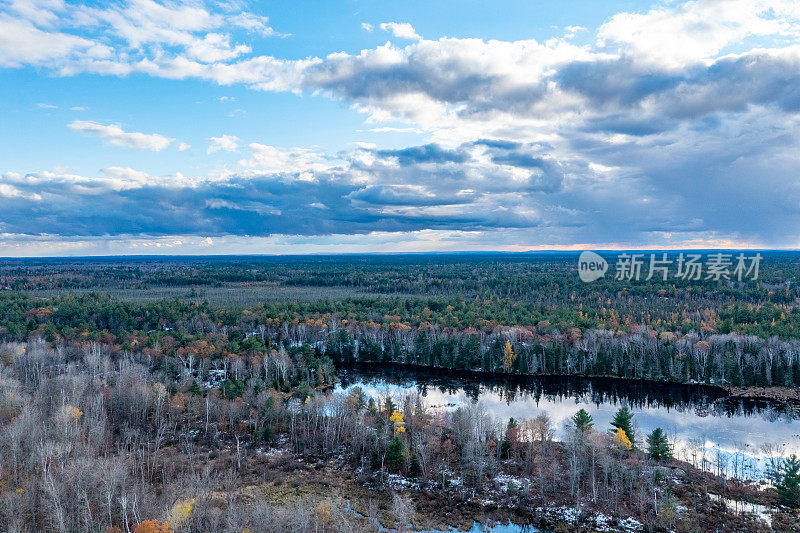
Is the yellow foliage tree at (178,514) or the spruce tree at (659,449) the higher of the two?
the yellow foliage tree at (178,514)

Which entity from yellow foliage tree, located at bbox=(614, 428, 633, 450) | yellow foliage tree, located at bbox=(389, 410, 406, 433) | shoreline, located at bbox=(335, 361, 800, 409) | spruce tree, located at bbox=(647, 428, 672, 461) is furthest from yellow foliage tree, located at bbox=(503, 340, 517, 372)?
yellow foliage tree, located at bbox=(614, 428, 633, 450)

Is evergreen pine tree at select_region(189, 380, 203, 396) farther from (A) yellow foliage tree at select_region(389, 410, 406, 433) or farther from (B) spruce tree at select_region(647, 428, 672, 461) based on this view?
(B) spruce tree at select_region(647, 428, 672, 461)

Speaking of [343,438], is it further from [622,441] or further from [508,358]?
[508,358]

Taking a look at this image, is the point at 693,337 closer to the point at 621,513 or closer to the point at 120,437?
the point at 621,513

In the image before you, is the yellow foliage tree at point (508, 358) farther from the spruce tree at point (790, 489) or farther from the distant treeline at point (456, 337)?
the spruce tree at point (790, 489)

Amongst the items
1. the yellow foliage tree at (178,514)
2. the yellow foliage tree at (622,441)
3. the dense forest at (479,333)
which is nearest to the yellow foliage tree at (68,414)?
the yellow foliage tree at (178,514)

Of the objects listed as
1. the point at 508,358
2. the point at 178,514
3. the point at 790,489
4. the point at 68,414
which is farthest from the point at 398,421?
the point at 508,358
